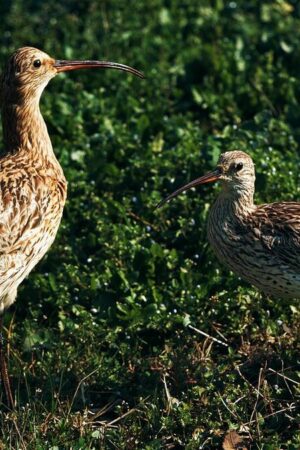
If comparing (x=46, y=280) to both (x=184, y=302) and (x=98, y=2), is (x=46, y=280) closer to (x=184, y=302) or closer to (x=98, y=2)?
(x=184, y=302)

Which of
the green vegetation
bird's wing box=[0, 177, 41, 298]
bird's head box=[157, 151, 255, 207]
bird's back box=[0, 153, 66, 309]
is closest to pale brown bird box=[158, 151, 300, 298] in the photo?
bird's head box=[157, 151, 255, 207]

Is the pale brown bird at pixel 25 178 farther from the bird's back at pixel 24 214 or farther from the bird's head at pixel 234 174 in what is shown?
the bird's head at pixel 234 174

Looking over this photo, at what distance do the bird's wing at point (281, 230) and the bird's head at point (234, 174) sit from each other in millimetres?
193

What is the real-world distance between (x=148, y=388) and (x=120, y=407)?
310mm

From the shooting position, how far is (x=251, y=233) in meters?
7.37

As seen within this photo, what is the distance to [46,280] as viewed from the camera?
26.0ft

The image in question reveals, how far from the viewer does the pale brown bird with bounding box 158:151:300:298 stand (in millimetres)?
7113

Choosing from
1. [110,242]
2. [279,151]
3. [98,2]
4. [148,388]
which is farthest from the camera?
[98,2]

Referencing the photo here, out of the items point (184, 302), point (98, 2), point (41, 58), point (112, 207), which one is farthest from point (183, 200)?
point (98, 2)

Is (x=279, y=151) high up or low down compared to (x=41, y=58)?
down

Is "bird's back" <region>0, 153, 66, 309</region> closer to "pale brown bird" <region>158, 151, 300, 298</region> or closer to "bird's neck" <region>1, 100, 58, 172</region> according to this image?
"bird's neck" <region>1, 100, 58, 172</region>

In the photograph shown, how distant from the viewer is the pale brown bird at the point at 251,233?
23.3 feet

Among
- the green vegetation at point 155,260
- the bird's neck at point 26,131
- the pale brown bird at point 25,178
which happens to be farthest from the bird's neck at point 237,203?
the bird's neck at point 26,131

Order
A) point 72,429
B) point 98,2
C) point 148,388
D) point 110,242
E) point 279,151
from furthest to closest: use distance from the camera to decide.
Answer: point 98,2, point 279,151, point 110,242, point 148,388, point 72,429
